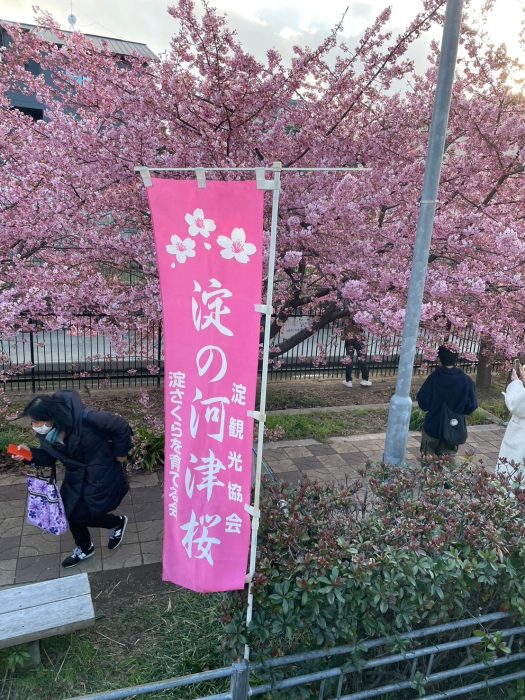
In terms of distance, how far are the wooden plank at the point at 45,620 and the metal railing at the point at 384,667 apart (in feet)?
2.35

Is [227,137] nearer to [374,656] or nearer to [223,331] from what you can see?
[223,331]

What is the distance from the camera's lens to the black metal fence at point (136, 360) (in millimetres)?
6602

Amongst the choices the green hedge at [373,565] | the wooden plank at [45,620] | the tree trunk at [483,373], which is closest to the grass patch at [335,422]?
the tree trunk at [483,373]

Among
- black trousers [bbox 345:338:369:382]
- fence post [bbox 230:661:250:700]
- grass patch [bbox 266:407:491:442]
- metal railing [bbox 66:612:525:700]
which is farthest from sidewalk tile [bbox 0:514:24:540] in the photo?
black trousers [bbox 345:338:369:382]

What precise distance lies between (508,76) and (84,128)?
5.05m

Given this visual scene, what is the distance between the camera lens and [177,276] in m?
2.53

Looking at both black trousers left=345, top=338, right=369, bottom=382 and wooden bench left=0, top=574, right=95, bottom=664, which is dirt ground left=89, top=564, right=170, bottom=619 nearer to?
wooden bench left=0, top=574, right=95, bottom=664

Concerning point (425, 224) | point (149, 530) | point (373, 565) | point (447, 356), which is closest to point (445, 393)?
point (447, 356)

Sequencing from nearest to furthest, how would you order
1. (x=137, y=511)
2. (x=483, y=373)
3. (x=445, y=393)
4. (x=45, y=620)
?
(x=45, y=620) → (x=137, y=511) → (x=445, y=393) → (x=483, y=373)

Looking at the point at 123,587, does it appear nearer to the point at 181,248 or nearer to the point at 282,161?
the point at 181,248

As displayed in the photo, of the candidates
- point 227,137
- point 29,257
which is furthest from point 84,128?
point 29,257

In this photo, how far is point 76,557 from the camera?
4227 mm

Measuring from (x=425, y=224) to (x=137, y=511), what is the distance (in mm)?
3973

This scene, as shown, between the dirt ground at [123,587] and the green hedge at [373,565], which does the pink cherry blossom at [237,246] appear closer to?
the green hedge at [373,565]
